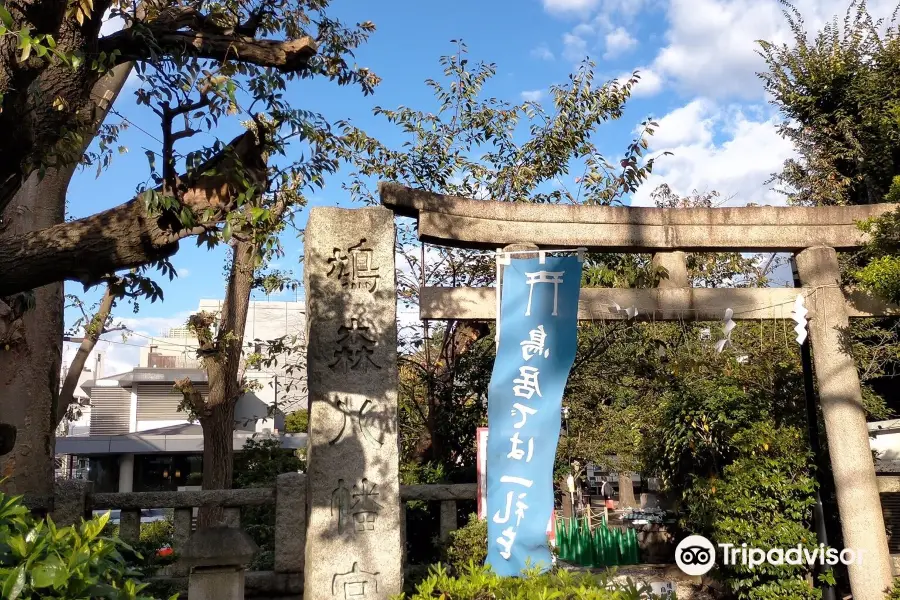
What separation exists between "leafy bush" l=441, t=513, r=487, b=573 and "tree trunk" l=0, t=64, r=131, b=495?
4.14 meters

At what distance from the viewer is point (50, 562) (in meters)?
2.35

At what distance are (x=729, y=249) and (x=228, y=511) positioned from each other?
5857 mm

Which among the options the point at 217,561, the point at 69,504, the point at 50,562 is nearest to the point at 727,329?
the point at 217,561

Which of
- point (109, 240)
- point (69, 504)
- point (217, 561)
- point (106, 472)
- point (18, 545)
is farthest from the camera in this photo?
point (106, 472)

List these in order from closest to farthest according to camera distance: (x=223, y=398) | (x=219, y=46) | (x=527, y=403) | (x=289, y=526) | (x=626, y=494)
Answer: (x=219, y=46) < (x=527, y=403) < (x=289, y=526) < (x=223, y=398) < (x=626, y=494)

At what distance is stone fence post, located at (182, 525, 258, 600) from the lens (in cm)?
432

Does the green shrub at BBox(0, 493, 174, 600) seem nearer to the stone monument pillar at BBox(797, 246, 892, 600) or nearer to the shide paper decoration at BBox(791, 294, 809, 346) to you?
the shide paper decoration at BBox(791, 294, 809, 346)

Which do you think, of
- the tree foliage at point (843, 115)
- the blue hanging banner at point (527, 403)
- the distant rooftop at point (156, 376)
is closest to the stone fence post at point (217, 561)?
the blue hanging banner at point (527, 403)

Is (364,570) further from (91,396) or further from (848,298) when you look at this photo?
(91,396)

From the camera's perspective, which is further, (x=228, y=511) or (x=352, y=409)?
(x=228, y=511)

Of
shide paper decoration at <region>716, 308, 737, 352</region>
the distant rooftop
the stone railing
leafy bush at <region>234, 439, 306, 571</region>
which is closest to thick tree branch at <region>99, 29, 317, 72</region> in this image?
the stone railing

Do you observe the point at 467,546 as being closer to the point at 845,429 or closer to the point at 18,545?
the point at 845,429

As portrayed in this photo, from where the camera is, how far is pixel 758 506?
7.23m

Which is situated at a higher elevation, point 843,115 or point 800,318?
point 843,115
